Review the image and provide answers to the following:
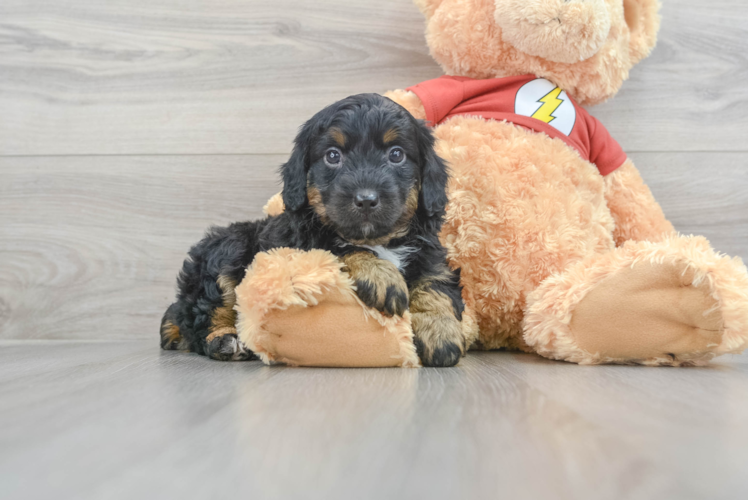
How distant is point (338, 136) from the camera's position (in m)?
1.35

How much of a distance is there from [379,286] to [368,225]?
157 millimetres

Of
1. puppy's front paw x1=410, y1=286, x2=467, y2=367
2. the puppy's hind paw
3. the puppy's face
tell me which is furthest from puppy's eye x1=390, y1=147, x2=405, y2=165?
the puppy's hind paw

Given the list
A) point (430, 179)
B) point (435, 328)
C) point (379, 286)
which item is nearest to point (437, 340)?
point (435, 328)

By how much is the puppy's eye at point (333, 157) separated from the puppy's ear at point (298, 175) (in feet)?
0.25

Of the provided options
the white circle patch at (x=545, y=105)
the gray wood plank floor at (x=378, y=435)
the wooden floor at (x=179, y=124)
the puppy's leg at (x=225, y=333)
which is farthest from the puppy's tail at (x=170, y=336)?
the white circle patch at (x=545, y=105)

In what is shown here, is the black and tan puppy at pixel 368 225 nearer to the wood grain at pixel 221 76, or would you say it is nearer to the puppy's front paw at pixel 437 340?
the puppy's front paw at pixel 437 340

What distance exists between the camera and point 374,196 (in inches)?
50.3

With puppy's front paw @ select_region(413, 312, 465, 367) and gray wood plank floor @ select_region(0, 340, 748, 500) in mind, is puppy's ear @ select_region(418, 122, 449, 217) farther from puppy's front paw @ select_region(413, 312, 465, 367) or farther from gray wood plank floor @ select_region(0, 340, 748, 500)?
gray wood plank floor @ select_region(0, 340, 748, 500)

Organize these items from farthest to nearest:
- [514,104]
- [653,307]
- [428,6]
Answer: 1. [428,6]
2. [514,104]
3. [653,307]

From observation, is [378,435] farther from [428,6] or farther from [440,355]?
[428,6]

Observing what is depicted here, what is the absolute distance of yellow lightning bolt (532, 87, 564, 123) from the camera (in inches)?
68.7

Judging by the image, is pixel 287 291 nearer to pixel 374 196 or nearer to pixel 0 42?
pixel 374 196

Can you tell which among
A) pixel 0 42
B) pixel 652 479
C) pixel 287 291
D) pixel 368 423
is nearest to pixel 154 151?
pixel 0 42

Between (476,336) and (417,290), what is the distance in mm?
304
